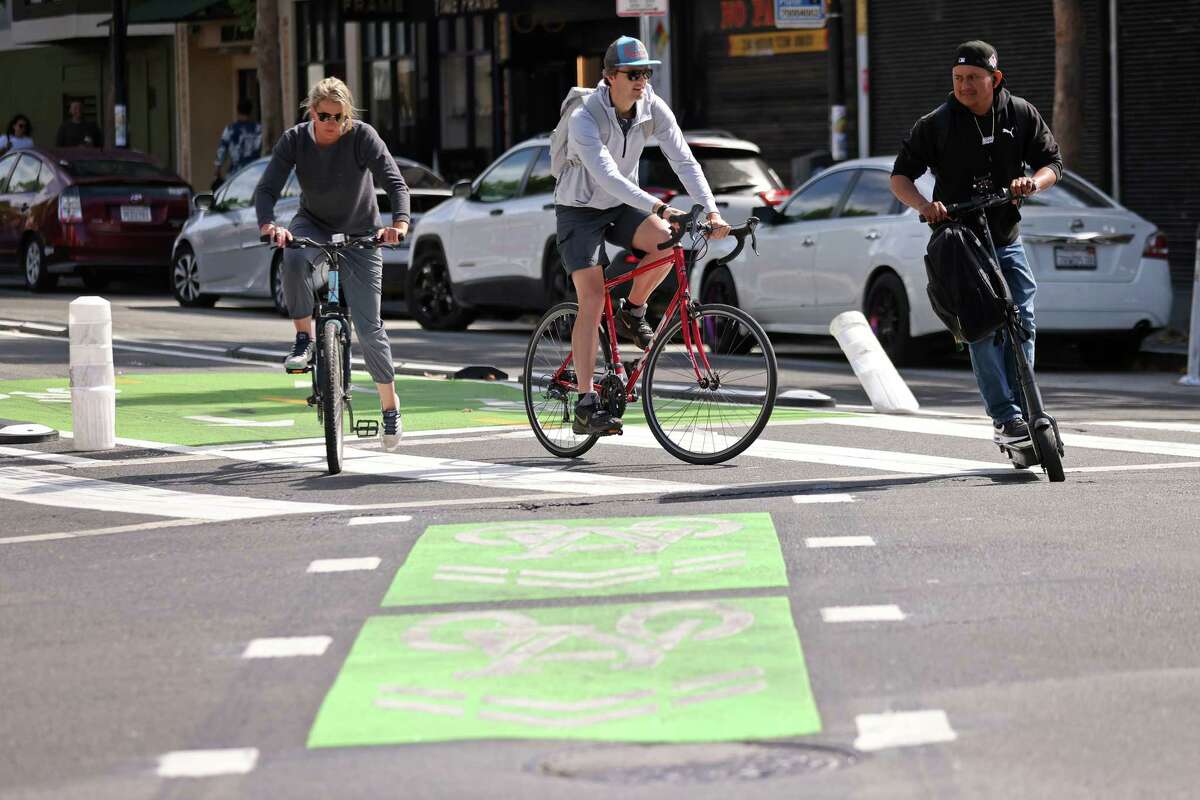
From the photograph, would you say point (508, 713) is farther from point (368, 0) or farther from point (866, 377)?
point (368, 0)

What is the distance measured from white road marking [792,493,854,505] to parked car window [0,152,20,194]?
1991 centimetres

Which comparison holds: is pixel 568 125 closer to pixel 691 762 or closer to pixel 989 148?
pixel 989 148

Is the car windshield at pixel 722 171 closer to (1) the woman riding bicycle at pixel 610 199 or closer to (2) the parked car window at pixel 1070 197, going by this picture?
(2) the parked car window at pixel 1070 197

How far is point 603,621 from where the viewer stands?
20.9 feet

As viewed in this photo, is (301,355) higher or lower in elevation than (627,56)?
lower

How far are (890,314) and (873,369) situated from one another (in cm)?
323

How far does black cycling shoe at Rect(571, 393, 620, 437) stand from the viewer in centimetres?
1001

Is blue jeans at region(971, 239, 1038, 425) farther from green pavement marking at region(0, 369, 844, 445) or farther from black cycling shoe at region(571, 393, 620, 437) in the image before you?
green pavement marking at region(0, 369, 844, 445)

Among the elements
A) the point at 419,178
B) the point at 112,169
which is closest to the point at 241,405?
the point at 419,178

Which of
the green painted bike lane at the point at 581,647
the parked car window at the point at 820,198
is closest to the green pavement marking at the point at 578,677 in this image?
the green painted bike lane at the point at 581,647

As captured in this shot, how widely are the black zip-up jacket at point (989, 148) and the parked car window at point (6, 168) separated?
19396 millimetres

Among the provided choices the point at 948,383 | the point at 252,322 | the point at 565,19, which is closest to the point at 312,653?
the point at 948,383

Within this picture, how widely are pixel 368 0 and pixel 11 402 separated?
2180cm

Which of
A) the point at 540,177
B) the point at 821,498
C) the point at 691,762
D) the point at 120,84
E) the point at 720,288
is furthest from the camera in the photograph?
the point at 120,84
